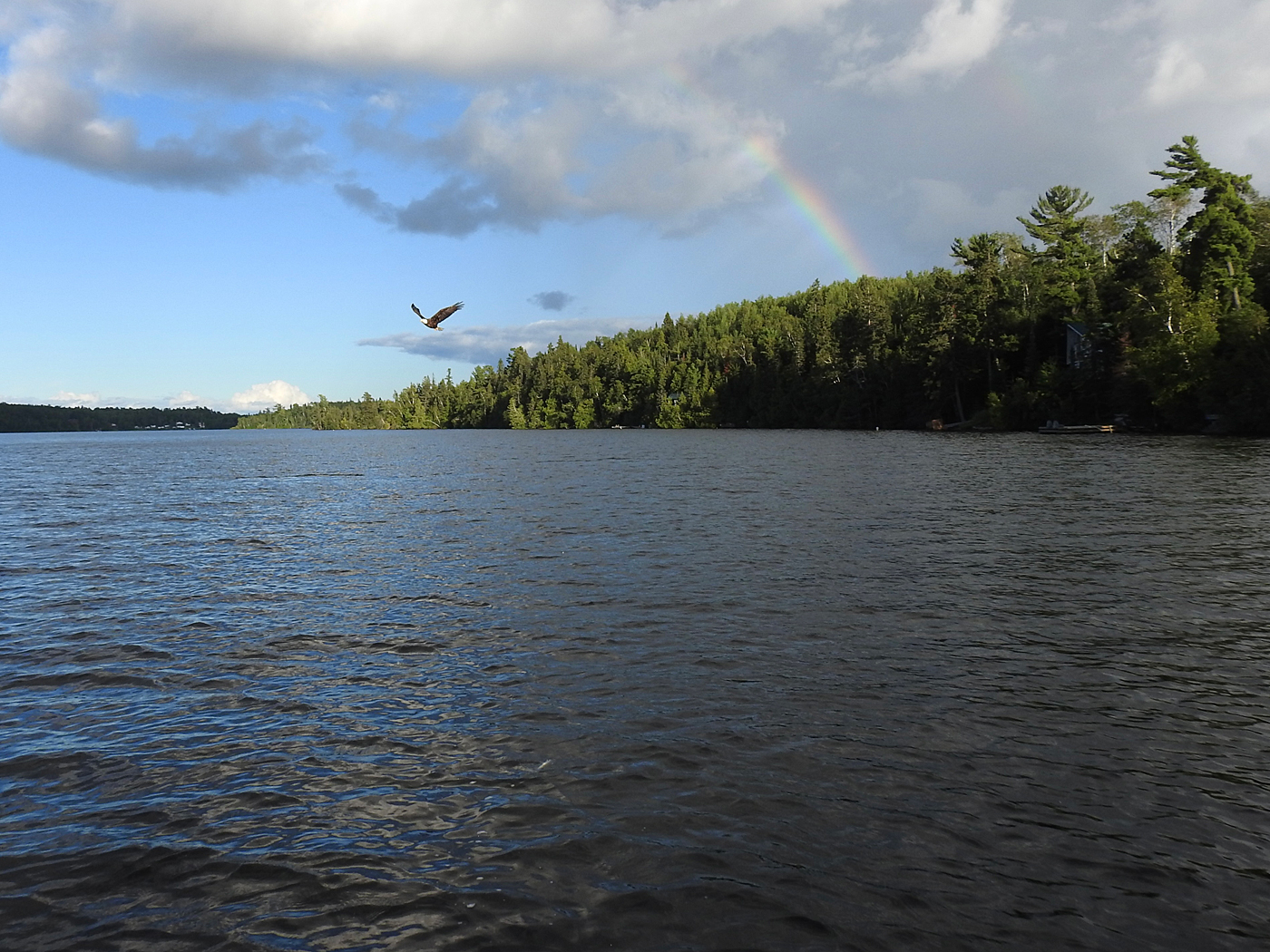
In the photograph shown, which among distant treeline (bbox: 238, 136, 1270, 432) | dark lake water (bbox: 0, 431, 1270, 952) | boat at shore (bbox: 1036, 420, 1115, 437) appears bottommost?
dark lake water (bbox: 0, 431, 1270, 952)

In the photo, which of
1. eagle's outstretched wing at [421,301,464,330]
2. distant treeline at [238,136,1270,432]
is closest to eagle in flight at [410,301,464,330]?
eagle's outstretched wing at [421,301,464,330]

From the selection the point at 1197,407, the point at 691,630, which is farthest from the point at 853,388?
the point at 691,630

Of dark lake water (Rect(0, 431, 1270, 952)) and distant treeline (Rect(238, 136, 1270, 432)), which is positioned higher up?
distant treeline (Rect(238, 136, 1270, 432))

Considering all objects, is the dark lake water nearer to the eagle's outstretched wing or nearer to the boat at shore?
the eagle's outstretched wing

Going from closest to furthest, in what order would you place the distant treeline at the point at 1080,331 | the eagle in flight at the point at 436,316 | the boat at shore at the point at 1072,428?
the eagle in flight at the point at 436,316
the distant treeline at the point at 1080,331
the boat at shore at the point at 1072,428

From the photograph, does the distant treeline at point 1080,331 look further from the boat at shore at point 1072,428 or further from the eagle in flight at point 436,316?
the eagle in flight at point 436,316

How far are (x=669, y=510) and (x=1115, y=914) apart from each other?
95.9 ft

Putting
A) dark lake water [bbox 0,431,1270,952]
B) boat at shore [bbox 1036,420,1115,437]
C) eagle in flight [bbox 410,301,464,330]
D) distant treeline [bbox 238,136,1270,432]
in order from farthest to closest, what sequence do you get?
boat at shore [bbox 1036,420,1115,437] < distant treeline [bbox 238,136,1270,432] < eagle in flight [bbox 410,301,464,330] < dark lake water [bbox 0,431,1270,952]

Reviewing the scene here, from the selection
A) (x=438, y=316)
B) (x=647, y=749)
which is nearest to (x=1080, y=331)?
(x=438, y=316)

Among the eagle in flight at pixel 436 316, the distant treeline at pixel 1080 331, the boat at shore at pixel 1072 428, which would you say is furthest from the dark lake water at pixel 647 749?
the boat at shore at pixel 1072 428

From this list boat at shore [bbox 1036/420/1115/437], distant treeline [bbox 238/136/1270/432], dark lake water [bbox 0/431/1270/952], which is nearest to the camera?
dark lake water [bbox 0/431/1270/952]

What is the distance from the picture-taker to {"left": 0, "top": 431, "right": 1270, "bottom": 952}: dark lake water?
7309 millimetres

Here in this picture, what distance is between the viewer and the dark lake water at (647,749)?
A: 24.0ft

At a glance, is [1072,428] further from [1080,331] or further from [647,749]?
[647,749]
